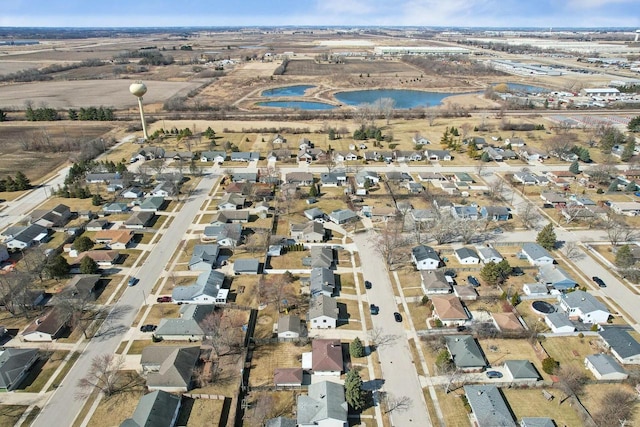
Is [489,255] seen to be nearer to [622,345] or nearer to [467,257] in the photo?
[467,257]

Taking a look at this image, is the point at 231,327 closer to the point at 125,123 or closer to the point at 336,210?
the point at 336,210

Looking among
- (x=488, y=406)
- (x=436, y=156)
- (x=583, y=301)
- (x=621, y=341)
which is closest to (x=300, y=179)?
(x=436, y=156)

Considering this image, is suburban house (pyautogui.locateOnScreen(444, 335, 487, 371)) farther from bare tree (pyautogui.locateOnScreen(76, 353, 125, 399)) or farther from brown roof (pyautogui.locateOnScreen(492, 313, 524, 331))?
bare tree (pyautogui.locateOnScreen(76, 353, 125, 399))

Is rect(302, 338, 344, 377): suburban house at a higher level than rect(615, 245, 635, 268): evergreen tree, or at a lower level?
lower

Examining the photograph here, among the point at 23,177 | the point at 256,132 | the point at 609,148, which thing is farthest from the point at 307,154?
the point at 609,148

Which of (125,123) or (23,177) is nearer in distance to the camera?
(23,177)

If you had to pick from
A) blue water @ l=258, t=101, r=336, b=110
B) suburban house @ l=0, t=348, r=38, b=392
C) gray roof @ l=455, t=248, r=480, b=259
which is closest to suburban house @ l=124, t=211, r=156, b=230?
suburban house @ l=0, t=348, r=38, b=392
